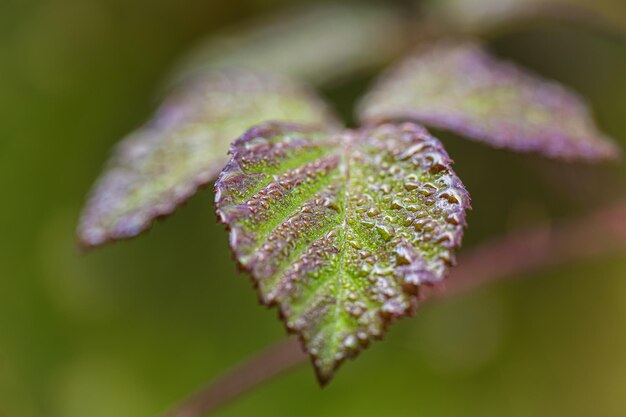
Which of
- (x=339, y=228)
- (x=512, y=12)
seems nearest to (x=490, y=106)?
(x=339, y=228)

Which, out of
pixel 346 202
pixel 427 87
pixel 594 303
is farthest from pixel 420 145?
pixel 594 303

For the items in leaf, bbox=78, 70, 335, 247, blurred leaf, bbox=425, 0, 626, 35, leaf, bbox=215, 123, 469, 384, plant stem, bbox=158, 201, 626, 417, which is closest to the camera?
leaf, bbox=215, 123, 469, 384

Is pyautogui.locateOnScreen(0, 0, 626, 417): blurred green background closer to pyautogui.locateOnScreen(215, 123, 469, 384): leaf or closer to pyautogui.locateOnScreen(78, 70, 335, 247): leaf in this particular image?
pyautogui.locateOnScreen(78, 70, 335, 247): leaf

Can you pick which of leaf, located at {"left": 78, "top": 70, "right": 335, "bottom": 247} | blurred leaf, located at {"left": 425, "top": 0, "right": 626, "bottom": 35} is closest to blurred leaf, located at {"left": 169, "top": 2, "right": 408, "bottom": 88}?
blurred leaf, located at {"left": 425, "top": 0, "right": 626, "bottom": 35}

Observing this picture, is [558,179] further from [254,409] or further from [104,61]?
[104,61]

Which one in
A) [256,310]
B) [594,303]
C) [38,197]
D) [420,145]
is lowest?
[594,303]

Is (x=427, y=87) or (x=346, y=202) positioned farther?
(x=427, y=87)
